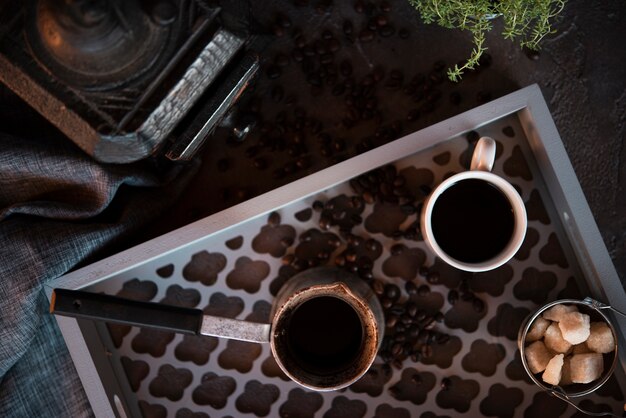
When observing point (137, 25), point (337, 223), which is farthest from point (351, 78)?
point (137, 25)

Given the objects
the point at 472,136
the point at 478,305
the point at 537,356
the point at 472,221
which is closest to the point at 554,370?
the point at 537,356

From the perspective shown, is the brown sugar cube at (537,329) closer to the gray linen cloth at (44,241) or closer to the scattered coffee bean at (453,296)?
the scattered coffee bean at (453,296)

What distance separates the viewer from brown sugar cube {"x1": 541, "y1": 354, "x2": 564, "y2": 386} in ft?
3.21

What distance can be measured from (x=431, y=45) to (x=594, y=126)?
348 millimetres

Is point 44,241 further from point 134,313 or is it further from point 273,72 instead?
point 273,72

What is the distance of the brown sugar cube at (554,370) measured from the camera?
979mm

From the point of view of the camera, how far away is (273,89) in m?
1.19

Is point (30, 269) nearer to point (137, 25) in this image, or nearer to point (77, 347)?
point (77, 347)

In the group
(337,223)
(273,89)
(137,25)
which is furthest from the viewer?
(273,89)

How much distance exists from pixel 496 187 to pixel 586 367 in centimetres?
31

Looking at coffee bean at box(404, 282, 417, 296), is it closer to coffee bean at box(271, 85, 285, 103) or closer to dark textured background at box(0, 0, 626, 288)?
dark textured background at box(0, 0, 626, 288)

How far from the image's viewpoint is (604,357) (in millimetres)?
1004

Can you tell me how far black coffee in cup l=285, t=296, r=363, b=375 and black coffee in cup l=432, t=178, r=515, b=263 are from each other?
19 cm

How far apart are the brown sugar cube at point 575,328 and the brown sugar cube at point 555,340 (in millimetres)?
14
